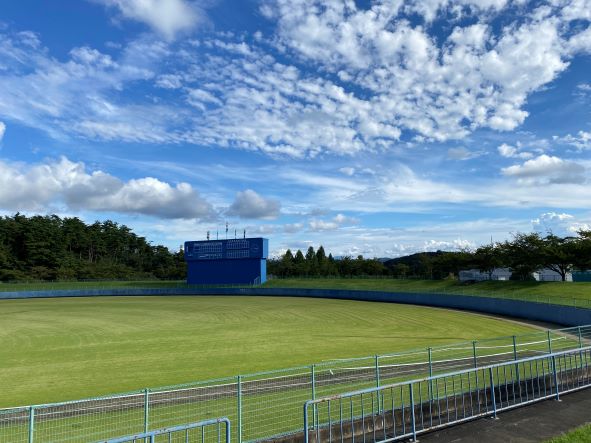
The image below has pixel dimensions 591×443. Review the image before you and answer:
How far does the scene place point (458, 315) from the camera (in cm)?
3403

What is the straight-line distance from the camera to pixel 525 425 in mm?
7891

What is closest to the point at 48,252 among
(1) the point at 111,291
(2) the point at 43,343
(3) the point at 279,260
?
(1) the point at 111,291

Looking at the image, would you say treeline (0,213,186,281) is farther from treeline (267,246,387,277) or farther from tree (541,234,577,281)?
tree (541,234,577,281)

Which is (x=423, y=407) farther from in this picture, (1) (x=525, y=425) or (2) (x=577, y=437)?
(2) (x=577, y=437)

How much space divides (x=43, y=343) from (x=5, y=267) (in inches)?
3334

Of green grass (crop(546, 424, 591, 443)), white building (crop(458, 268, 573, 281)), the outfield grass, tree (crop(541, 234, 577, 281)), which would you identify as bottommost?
the outfield grass

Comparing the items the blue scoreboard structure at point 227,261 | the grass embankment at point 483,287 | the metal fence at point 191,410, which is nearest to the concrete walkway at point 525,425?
the metal fence at point 191,410

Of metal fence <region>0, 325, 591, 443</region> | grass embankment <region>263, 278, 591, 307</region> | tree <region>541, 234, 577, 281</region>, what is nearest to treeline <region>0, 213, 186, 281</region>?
grass embankment <region>263, 278, 591, 307</region>

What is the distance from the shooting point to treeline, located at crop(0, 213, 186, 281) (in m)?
94.8

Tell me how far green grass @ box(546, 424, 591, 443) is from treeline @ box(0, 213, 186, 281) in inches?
3883

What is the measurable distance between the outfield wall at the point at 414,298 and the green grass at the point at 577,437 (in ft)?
71.6

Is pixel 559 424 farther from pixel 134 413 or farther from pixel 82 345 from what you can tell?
pixel 82 345

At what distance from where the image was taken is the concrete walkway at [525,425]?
290 inches

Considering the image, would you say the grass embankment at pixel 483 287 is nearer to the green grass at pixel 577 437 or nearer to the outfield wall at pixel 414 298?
the outfield wall at pixel 414 298
